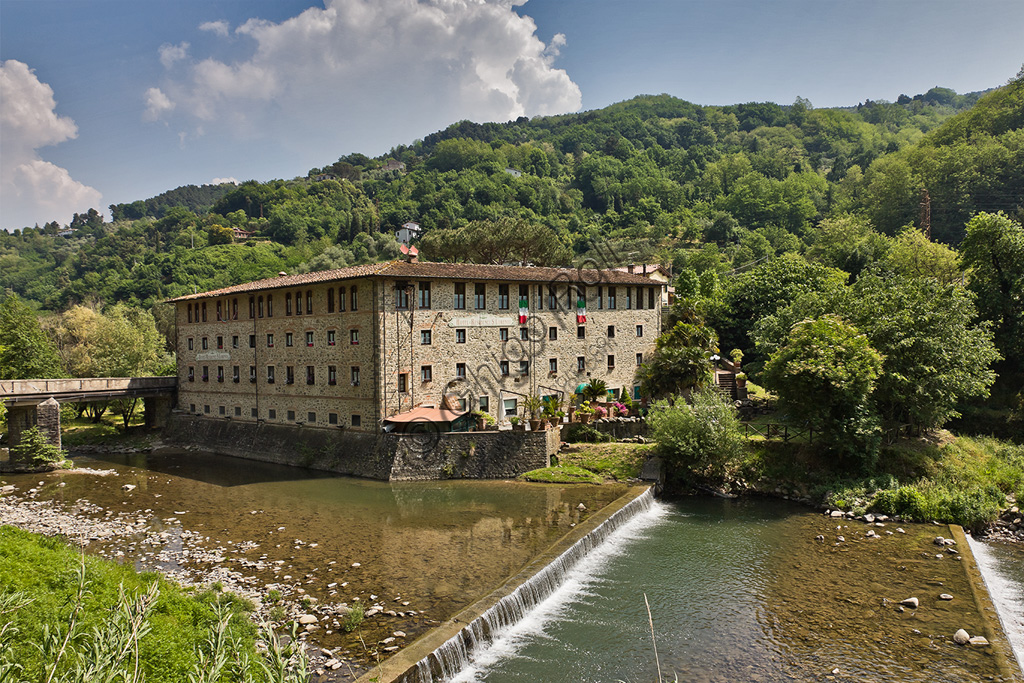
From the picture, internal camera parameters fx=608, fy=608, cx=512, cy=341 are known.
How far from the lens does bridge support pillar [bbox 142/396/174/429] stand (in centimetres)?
4497

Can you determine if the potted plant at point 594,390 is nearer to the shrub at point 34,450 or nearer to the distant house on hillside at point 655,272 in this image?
the distant house on hillside at point 655,272

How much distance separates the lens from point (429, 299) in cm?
3334

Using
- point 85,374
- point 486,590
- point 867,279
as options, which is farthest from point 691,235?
point 486,590

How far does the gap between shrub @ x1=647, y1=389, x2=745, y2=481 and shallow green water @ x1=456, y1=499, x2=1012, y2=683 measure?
5.32m

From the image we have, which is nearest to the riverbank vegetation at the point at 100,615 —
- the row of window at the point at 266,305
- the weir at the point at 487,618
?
the weir at the point at 487,618

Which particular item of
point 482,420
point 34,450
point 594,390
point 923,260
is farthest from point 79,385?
point 923,260

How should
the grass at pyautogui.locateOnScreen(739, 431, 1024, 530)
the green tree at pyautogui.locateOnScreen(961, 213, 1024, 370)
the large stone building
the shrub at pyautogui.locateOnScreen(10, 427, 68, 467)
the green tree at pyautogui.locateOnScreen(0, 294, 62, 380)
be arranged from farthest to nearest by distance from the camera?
the green tree at pyautogui.locateOnScreen(0, 294, 62, 380) < the shrub at pyautogui.locateOnScreen(10, 427, 68, 467) < the green tree at pyautogui.locateOnScreen(961, 213, 1024, 370) < the large stone building < the grass at pyautogui.locateOnScreen(739, 431, 1024, 530)

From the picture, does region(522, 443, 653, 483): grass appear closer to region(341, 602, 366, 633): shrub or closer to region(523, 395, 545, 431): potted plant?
region(523, 395, 545, 431): potted plant

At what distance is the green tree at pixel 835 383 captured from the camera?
26484mm

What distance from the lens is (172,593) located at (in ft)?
49.5

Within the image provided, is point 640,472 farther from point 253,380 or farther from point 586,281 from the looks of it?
point 253,380

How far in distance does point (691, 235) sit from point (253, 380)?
3039 inches

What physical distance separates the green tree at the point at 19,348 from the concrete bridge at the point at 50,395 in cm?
1180

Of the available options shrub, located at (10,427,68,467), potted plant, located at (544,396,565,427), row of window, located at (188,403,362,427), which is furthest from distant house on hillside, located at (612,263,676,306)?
shrub, located at (10,427,68,467)
